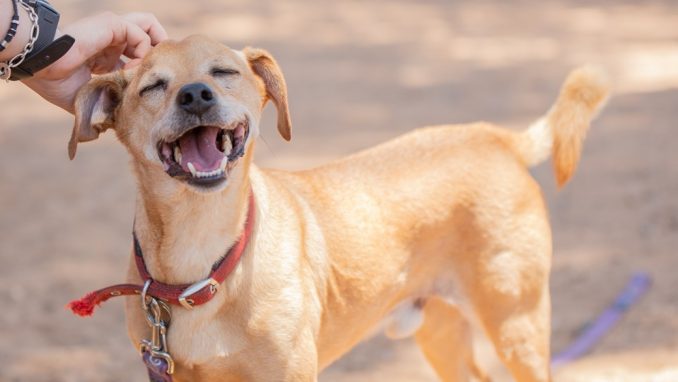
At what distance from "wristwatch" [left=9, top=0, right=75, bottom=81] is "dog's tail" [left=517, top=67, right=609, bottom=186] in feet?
6.58

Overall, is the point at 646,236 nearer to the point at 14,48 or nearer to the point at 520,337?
the point at 520,337

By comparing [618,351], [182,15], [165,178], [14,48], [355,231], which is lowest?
[182,15]

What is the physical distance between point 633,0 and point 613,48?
224cm

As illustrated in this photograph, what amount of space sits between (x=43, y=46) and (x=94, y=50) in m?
0.25

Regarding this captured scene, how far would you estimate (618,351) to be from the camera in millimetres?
5082

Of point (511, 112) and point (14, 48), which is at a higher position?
point (14, 48)

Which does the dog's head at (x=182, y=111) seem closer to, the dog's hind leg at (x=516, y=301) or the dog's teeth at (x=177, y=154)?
the dog's teeth at (x=177, y=154)

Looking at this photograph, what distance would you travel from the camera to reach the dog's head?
3.16 metres

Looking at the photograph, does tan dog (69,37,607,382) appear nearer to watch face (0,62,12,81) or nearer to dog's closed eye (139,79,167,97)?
dog's closed eye (139,79,167,97)

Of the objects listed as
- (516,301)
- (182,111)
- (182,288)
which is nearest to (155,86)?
(182,111)

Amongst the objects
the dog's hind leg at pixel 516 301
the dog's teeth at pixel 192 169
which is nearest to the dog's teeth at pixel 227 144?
the dog's teeth at pixel 192 169

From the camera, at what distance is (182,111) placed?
10.4 ft

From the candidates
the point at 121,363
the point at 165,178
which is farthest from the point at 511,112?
the point at 165,178

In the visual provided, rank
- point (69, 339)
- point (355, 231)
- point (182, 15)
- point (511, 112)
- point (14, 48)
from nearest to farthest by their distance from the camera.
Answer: point (14, 48), point (355, 231), point (69, 339), point (511, 112), point (182, 15)
